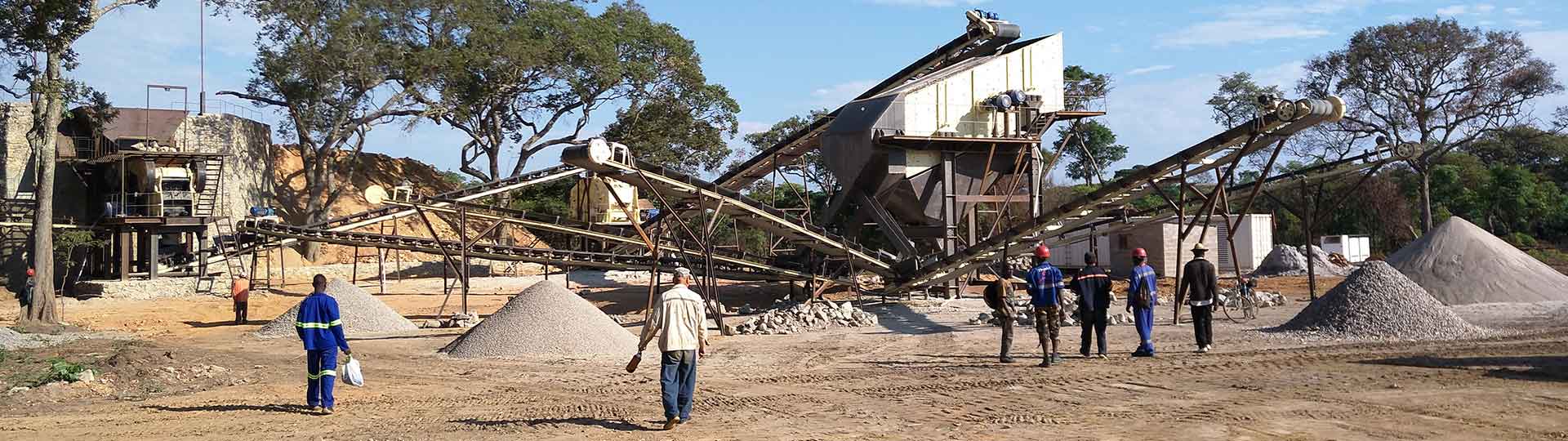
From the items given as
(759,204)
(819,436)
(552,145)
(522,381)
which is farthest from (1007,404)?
(552,145)

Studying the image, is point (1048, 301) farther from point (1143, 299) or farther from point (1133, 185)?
point (1133, 185)

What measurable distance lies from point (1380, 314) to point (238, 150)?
36997 mm

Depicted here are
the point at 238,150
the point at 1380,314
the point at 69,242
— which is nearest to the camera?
the point at 1380,314

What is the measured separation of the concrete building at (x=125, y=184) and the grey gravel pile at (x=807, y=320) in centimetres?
2059

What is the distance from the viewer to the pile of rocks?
19.9 metres

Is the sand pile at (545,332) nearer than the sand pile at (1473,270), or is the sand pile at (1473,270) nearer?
the sand pile at (545,332)

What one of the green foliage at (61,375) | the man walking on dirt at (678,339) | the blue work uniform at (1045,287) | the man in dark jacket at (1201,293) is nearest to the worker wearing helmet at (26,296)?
the green foliage at (61,375)

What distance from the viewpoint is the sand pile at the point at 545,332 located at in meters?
16.0

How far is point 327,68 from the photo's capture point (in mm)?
38281

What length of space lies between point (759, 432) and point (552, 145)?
37.6 meters

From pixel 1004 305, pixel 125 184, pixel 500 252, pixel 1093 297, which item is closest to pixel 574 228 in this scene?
pixel 500 252

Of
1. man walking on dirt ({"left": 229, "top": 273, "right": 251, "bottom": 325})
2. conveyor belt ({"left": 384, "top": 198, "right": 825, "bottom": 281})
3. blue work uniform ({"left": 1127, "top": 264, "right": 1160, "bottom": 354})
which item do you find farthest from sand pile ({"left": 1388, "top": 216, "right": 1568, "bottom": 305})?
man walking on dirt ({"left": 229, "top": 273, "right": 251, "bottom": 325})

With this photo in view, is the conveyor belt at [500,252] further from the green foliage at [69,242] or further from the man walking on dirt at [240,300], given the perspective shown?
the green foliage at [69,242]

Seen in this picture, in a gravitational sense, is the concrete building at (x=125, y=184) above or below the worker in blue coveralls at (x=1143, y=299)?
above
